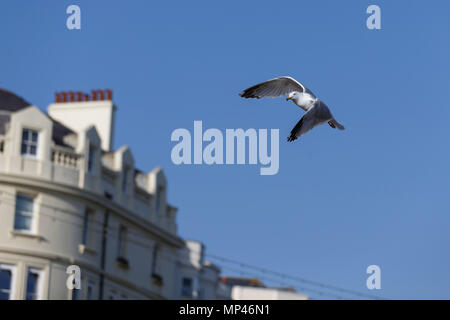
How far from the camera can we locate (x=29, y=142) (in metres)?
60.5

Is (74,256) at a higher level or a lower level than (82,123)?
lower

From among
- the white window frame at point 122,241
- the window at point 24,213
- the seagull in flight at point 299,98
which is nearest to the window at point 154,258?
the white window frame at point 122,241

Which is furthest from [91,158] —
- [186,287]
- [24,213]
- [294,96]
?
[294,96]

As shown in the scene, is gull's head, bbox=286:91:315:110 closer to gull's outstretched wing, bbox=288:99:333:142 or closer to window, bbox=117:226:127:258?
gull's outstretched wing, bbox=288:99:333:142

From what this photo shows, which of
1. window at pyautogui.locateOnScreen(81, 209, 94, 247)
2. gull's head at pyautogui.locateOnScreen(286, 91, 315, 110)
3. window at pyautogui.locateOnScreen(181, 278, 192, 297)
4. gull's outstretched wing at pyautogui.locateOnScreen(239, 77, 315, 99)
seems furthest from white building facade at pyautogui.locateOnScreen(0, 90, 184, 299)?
gull's head at pyautogui.locateOnScreen(286, 91, 315, 110)

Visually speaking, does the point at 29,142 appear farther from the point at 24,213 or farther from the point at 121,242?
the point at 121,242

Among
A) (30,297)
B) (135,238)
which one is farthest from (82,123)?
(30,297)

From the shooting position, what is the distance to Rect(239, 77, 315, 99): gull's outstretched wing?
24000 mm

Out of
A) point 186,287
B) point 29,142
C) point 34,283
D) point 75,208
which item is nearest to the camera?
point 34,283

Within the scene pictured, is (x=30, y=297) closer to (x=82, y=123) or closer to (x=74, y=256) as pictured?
(x=74, y=256)

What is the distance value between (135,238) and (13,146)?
10.8m

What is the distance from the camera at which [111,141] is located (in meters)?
69.7

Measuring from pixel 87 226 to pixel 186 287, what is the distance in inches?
537
